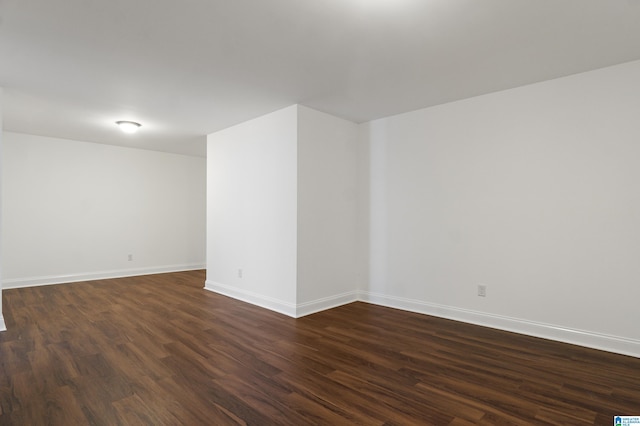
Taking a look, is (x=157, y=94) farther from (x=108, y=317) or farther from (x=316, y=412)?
(x=316, y=412)

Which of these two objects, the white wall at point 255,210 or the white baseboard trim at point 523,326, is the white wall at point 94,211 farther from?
the white baseboard trim at point 523,326

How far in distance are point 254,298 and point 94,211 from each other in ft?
12.7

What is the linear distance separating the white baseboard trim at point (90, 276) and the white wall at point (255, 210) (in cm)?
Result: 209

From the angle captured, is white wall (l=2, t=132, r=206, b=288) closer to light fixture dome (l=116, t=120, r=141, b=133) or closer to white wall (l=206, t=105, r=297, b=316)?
light fixture dome (l=116, t=120, r=141, b=133)

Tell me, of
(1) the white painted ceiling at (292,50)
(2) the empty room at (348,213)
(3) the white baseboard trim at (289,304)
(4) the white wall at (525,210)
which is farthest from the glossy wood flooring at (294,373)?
(1) the white painted ceiling at (292,50)

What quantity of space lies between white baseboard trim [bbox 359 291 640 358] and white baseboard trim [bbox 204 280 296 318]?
49.6 inches

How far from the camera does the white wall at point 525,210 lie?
9.48 feet

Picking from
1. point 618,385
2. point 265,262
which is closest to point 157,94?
point 265,262

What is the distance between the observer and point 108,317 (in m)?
3.82

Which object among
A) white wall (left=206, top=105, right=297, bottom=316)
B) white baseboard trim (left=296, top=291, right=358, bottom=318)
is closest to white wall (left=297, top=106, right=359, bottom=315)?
white baseboard trim (left=296, top=291, right=358, bottom=318)

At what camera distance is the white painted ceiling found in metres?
2.14

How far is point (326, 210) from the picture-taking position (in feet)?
14.1

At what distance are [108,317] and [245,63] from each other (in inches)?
124

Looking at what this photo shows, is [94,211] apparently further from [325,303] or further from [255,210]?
[325,303]
